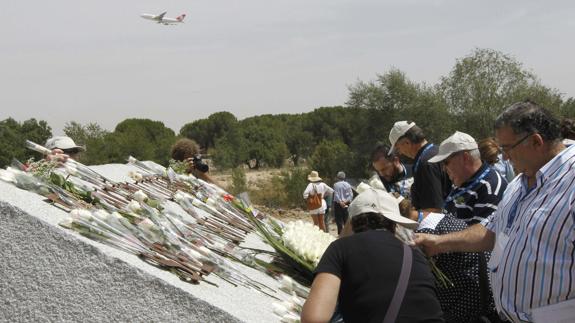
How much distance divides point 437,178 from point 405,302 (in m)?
2.16

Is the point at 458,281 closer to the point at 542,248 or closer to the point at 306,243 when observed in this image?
the point at 542,248

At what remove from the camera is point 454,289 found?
2.88 meters

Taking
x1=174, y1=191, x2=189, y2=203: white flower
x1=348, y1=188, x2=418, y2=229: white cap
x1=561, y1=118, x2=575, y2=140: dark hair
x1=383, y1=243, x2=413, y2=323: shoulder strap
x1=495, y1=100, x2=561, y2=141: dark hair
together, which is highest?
x1=495, y1=100, x2=561, y2=141: dark hair

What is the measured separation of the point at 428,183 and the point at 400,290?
2122mm

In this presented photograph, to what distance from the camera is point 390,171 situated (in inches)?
187

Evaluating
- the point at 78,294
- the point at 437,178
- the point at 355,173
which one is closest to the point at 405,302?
the point at 78,294

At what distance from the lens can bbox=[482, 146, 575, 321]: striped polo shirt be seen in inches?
87.6

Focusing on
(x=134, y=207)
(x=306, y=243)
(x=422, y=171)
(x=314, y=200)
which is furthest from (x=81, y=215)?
(x=314, y=200)

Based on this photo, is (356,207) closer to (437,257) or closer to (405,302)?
(405,302)

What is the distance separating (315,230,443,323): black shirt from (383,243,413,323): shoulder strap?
1 centimetres

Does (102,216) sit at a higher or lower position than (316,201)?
higher

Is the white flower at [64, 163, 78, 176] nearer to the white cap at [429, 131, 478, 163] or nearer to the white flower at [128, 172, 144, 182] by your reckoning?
the white flower at [128, 172, 144, 182]

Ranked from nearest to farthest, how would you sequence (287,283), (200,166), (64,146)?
1. (287,283)
2. (64,146)
3. (200,166)

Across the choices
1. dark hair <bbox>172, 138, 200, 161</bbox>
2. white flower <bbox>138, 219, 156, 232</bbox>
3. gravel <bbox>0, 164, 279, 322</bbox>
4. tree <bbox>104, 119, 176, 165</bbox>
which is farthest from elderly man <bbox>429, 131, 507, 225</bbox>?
tree <bbox>104, 119, 176, 165</bbox>
